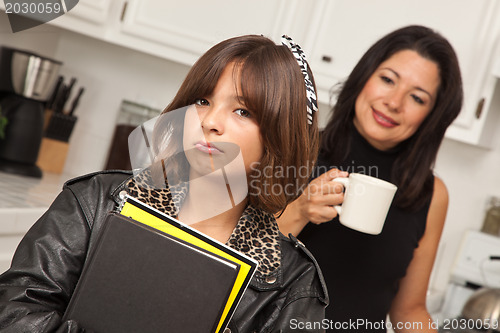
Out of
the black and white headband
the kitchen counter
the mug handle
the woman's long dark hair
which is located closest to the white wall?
the kitchen counter

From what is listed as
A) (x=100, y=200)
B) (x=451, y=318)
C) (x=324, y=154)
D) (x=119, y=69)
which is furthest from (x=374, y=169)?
(x=119, y=69)

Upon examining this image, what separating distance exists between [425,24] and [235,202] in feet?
4.42

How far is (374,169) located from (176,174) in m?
0.64

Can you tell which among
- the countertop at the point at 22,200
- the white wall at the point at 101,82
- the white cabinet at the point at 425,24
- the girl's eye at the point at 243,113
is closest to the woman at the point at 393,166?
the girl's eye at the point at 243,113

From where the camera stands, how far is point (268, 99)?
0.76m

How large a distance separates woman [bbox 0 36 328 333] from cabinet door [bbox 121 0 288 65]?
1242 mm

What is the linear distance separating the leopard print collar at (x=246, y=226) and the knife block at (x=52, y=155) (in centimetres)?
167

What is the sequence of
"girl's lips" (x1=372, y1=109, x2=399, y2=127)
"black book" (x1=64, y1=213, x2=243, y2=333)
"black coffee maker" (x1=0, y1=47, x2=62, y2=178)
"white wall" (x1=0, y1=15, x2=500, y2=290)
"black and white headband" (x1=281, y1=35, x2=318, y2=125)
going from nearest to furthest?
1. "black book" (x1=64, y1=213, x2=243, y2=333)
2. "black and white headband" (x1=281, y1=35, x2=318, y2=125)
3. "girl's lips" (x1=372, y1=109, x2=399, y2=127)
4. "black coffee maker" (x1=0, y1=47, x2=62, y2=178)
5. "white wall" (x1=0, y1=15, x2=500, y2=290)

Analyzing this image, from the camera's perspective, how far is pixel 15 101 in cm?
202

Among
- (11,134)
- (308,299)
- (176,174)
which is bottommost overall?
(11,134)

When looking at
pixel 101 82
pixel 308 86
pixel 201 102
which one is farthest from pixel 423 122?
pixel 101 82

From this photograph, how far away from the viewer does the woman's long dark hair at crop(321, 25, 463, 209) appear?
1.30 metres

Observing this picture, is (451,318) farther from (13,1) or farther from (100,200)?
(13,1)

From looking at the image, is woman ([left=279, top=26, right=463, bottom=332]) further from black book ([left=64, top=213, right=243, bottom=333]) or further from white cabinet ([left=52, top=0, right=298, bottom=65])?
white cabinet ([left=52, top=0, right=298, bottom=65])
